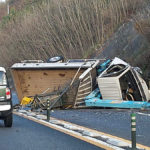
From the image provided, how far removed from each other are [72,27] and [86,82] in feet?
54.7

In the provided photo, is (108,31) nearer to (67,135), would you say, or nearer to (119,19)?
(119,19)

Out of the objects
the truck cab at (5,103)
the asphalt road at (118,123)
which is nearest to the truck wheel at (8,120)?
the truck cab at (5,103)

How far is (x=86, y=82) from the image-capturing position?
21.9 m

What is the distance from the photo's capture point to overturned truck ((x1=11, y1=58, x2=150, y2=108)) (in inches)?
816

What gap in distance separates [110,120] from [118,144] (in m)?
5.42

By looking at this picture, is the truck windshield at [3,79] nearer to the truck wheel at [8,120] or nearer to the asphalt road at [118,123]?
the truck wheel at [8,120]

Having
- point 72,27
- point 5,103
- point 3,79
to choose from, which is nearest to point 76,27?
point 72,27

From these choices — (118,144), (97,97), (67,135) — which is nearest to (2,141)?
(67,135)

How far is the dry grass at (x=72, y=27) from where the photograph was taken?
36.9 meters

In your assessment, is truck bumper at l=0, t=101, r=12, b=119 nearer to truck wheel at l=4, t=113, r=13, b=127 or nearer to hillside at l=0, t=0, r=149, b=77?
truck wheel at l=4, t=113, r=13, b=127

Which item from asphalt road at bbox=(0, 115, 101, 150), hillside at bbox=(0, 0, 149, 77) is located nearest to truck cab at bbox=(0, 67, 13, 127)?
asphalt road at bbox=(0, 115, 101, 150)

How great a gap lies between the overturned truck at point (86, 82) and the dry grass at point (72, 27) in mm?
13510

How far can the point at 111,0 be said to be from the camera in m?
36.8

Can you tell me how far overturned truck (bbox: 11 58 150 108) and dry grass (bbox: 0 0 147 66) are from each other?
44.3 feet
